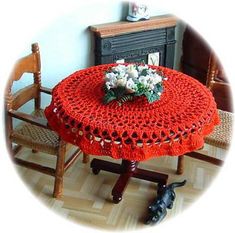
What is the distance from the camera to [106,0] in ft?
8.30

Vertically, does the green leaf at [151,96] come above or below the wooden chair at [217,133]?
above

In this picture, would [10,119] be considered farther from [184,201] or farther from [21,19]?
[184,201]

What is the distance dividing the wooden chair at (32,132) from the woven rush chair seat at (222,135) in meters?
0.76

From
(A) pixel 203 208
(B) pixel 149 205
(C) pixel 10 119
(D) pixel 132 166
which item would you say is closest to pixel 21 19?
(C) pixel 10 119

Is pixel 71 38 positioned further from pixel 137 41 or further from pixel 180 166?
pixel 180 166

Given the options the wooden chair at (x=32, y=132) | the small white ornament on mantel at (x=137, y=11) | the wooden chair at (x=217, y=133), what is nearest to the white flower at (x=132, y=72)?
the wooden chair at (x=32, y=132)

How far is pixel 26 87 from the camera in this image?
2.14 meters

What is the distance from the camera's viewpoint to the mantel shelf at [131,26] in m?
2.53

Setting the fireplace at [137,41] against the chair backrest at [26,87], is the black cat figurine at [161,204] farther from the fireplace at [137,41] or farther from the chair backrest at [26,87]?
the fireplace at [137,41]

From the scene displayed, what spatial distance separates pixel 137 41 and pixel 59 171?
120 centimetres

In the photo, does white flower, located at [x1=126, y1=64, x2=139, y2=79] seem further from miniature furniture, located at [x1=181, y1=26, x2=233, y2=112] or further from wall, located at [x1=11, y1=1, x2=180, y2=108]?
miniature furniture, located at [x1=181, y1=26, x2=233, y2=112]

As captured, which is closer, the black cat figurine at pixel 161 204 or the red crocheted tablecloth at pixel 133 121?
the red crocheted tablecloth at pixel 133 121

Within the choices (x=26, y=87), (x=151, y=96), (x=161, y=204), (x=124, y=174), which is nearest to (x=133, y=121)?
(x=151, y=96)

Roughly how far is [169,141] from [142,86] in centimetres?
28
